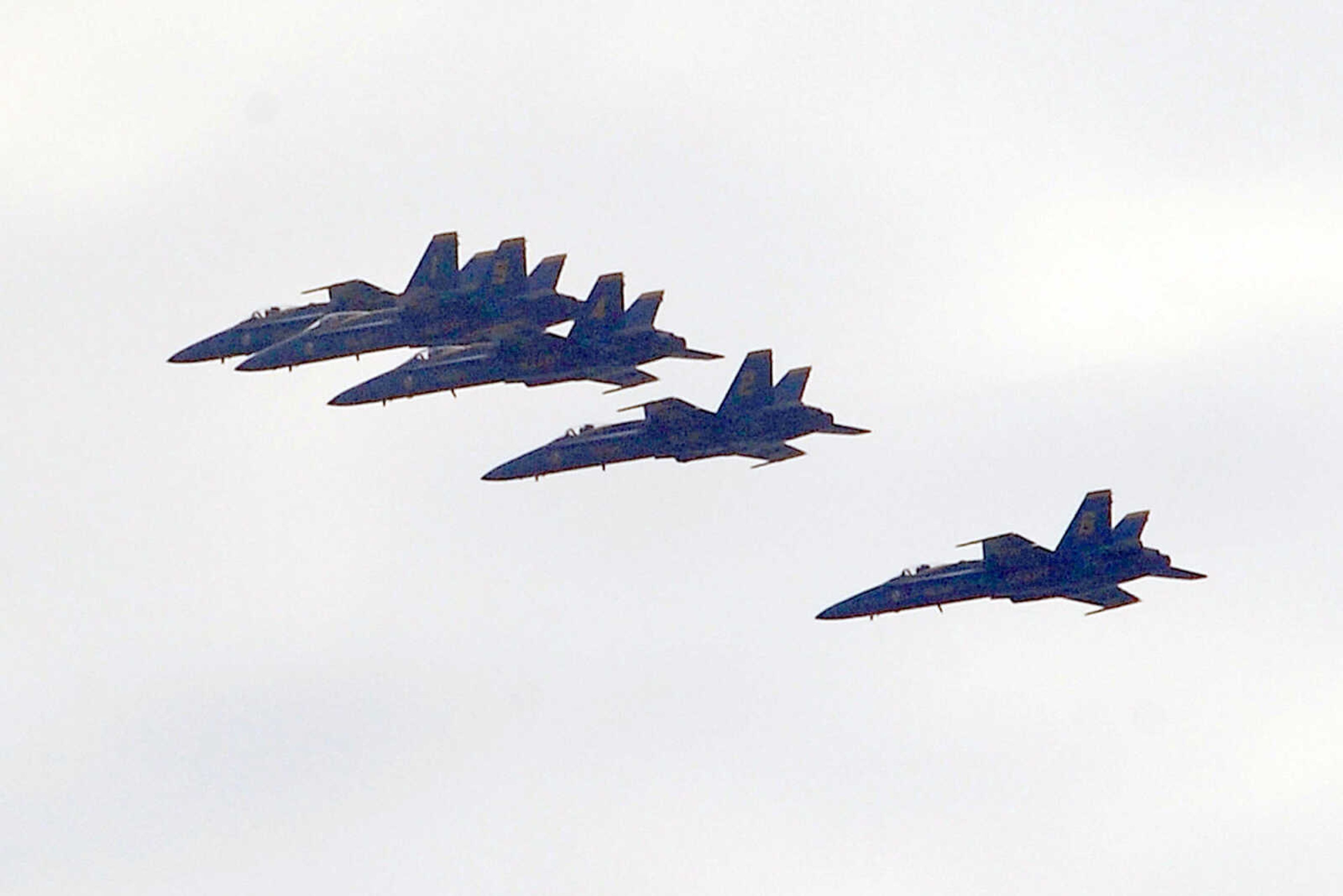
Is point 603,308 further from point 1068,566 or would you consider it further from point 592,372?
point 1068,566

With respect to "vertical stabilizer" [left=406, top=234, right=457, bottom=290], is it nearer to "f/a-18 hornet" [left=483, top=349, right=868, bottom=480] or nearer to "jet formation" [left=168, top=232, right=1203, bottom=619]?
"jet formation" [left=168, top=232, right=1203, bottom=619]

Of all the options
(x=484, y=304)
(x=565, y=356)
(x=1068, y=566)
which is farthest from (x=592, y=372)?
(x=1068, y=566)

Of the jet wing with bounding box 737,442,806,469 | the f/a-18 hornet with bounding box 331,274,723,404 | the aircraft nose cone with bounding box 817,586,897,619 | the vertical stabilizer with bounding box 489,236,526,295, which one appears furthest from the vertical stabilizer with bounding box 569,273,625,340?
the aircraft nose cone with bounding box 817,586,897,619

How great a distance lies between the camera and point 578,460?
130125 millimetres

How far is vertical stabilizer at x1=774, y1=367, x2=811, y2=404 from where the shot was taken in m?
125

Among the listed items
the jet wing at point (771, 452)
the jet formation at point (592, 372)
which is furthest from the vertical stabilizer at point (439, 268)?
the jet wing at point (771, 452)

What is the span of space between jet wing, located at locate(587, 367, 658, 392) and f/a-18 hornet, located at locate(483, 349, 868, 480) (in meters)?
1.17

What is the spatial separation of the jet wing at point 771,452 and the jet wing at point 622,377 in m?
5.68

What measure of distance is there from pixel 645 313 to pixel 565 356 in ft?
14.0

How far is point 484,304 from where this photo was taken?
119188 millimetres

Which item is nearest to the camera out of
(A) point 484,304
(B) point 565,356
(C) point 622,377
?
(A) point 484,304

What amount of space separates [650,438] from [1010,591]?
18941mm

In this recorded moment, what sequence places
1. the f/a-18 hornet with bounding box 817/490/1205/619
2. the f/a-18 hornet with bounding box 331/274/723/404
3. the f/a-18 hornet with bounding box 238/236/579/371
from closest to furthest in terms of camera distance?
1. the f/a-18 hornet with bounding box 238/236/579/371
2. the f/a-18 hornet with bounding box 331/274/723/404
3. the f/a-18 hornet with bounding box 817/490/1205/619

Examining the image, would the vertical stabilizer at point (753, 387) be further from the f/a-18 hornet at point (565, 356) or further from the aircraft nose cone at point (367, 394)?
the aircraft nose cone at point (367, 394)
